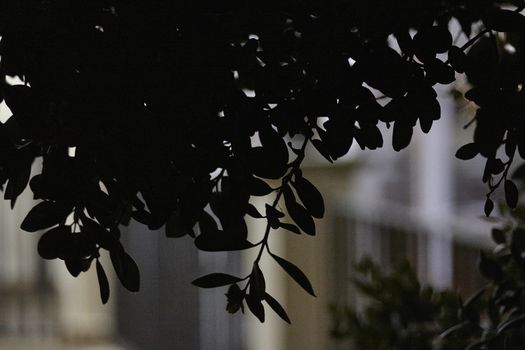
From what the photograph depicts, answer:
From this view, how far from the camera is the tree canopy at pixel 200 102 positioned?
0.63 metres

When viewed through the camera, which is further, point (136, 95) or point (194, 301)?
point (194, 301)

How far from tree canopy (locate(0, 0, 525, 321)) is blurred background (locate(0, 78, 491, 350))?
2939mm

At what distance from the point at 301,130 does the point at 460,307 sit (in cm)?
49

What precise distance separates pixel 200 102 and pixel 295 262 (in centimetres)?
365

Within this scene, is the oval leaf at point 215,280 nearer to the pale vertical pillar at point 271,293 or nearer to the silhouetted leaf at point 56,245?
the silhouetted leaf at point 56,245

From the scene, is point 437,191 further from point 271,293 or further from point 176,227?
point 176,227

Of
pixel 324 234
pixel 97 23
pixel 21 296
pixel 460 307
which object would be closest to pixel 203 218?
pixel 97 23

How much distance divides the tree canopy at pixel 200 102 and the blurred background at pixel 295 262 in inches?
116

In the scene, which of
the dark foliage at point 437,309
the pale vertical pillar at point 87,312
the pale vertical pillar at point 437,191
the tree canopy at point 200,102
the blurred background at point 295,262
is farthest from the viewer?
the pale vertical pillar at point 87,312

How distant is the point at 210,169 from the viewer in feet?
2.16

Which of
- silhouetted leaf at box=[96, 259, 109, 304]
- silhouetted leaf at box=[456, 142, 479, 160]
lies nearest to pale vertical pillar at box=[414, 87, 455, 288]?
silhouetted leaf at box=[456, 142, 479, 160]

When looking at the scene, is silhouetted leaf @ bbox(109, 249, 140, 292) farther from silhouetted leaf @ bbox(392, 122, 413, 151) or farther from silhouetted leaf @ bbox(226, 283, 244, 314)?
silhouetted leaf @ bbox(392, 122, 413, 151)

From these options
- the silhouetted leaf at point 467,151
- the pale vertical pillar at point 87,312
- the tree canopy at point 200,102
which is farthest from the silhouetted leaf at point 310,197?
the pale vertical pillar at point 87,312

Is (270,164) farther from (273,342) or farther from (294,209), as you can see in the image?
(273,342)
